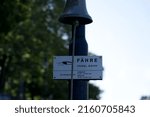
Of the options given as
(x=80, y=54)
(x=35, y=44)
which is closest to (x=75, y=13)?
(x=80, y=54)

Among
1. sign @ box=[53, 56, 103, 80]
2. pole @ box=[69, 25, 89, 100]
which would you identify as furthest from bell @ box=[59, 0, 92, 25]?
sign @ box=[53, 56, 103, 80]

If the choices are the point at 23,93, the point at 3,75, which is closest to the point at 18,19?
the point at 3,75

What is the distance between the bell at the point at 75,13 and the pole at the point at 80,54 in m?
0.21

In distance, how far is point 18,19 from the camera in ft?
110

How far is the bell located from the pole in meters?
0.21

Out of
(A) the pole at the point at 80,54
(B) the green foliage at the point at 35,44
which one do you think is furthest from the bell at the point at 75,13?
(B) the green foliage at the point at 35,44

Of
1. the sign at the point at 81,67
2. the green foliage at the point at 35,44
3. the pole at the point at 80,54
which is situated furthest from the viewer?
the green foliage at the point at 35,44

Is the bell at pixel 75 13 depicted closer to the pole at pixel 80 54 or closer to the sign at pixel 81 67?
the pole at pixel 80 54

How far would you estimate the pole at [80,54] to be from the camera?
11.1 m

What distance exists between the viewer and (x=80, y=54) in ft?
37.1

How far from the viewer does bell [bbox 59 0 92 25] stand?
11.1 m

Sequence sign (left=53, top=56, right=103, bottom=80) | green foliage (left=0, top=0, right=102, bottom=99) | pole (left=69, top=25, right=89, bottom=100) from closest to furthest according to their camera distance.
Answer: sign (left=53, top=56, right=103, bottom=80), pole (left=69, top=25, right=89, bottom=100), green foliage (left=0, top=0, right=102, bottom=99)

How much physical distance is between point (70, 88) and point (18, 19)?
74.4 feet

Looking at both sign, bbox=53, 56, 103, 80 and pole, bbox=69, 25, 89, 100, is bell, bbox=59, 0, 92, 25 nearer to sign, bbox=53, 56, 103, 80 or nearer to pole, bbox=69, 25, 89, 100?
pole, bbox=69, 25, 89, 100
